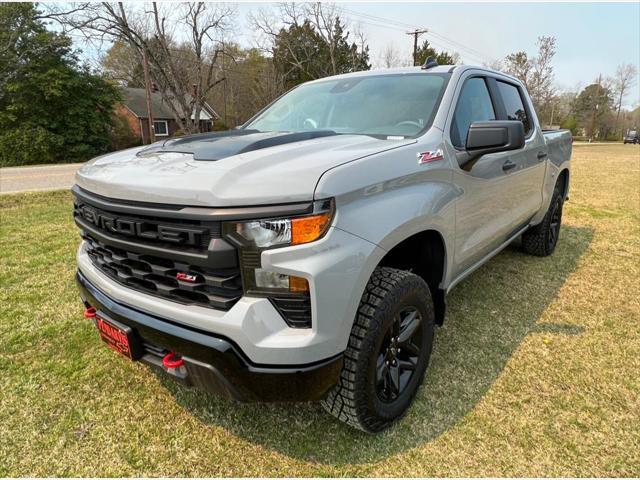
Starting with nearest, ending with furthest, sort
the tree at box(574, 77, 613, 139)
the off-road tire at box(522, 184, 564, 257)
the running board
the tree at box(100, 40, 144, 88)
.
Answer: the running board
the off-road tire at box(522, 184, 564, 257)
the tree at box(100, 40, 144, 88)
the tree at box(574, 77, 613, 139)

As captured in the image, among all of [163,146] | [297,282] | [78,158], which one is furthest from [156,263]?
[78,158]

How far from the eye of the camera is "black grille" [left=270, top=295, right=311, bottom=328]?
1643mm

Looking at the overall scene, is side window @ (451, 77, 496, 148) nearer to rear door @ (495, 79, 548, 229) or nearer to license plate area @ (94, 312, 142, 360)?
rear door @ (495, 79, 548, 229)

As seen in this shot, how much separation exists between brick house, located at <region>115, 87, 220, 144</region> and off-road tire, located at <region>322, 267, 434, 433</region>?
36.3m

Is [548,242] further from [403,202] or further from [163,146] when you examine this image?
[163,146]

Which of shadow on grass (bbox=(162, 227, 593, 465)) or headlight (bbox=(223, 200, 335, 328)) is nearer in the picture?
headlight (bbox=(223, 200, 335, 328))

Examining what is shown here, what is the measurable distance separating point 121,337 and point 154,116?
4085 centimetres

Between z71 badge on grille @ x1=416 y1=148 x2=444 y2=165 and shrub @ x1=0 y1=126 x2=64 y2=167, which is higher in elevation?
z71 badge on grille @ x1=416 y1=148 x2=444 y2=165

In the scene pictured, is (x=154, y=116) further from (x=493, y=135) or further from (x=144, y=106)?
(x=493, y=135)

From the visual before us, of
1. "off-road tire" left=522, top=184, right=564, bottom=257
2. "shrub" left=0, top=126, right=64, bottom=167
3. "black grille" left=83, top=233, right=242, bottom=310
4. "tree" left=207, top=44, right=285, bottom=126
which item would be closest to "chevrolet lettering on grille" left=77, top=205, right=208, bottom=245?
"black grille" left=83, top=233, right=242, bottom=310

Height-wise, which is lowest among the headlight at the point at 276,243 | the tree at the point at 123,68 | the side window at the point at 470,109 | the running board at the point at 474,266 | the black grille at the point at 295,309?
the running board at the point at 474,266

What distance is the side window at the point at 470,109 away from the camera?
8.61 feet

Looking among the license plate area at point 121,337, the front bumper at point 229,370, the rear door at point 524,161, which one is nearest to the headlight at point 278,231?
the front bumper at point 229,370

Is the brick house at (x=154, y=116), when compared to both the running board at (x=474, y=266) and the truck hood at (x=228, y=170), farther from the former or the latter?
the truck hood at (x=228, y=170)
